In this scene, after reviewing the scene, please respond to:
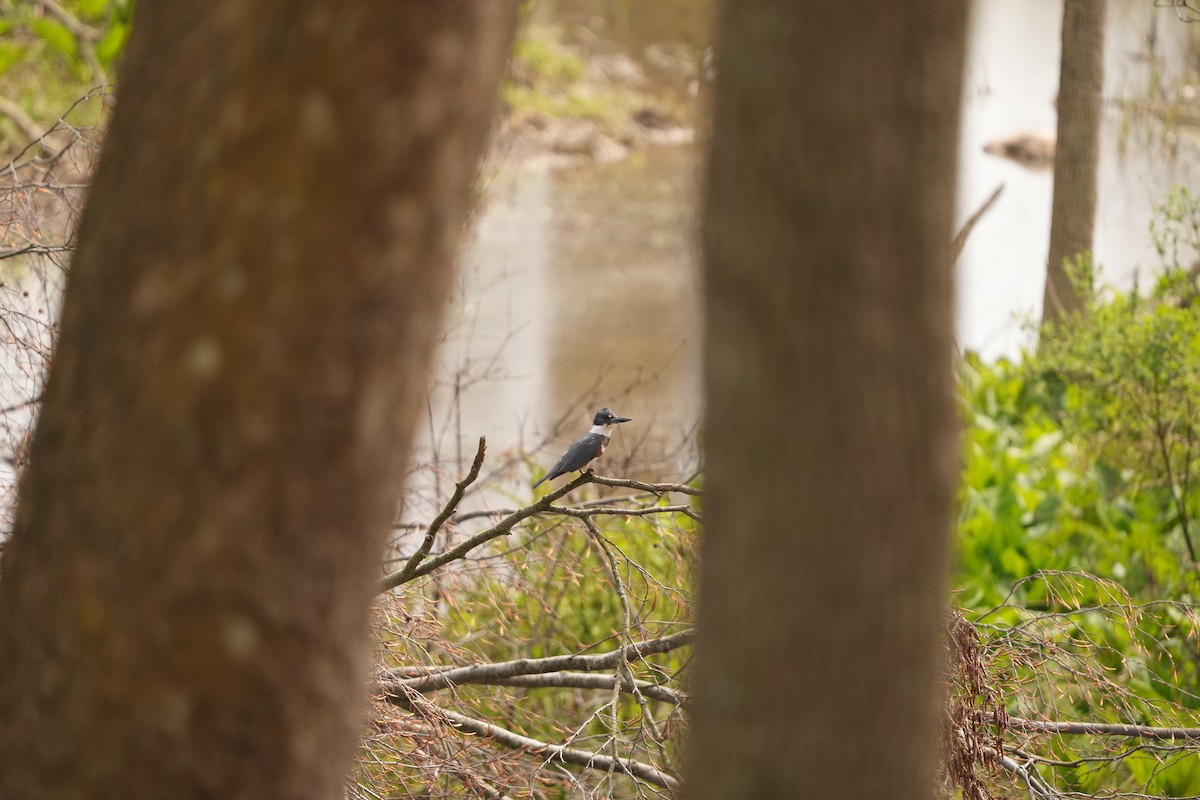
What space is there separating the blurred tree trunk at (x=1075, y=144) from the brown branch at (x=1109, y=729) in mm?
5392

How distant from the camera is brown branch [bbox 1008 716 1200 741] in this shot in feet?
10.3

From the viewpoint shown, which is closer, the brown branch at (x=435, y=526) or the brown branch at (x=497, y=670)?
the brown branch at (x=435, y=526)

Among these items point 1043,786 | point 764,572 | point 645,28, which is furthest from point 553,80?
point 764,572

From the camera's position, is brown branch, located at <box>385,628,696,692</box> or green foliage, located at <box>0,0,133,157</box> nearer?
brown branch, located at <box>385,628,696,692</box>

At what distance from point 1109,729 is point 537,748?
169cm

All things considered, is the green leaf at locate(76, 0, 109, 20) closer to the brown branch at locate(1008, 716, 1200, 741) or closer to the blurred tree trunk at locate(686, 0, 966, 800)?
the brown branch at locate(1008, 716, 1200, 741)

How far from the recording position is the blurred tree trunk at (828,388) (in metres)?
1.55

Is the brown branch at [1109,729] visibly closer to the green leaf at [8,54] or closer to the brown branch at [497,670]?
the brown branch at [497,670]

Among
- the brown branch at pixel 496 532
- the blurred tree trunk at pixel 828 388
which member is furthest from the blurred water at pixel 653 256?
the blurred tree trunk at pixel 828 388

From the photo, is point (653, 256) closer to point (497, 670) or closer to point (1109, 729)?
point (497, 670)

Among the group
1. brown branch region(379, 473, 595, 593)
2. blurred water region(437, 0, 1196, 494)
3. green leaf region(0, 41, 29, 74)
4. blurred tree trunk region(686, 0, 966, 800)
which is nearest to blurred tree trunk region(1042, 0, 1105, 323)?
blurred water region(437, 0, 1196, 494)

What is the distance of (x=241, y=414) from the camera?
1.48 metres

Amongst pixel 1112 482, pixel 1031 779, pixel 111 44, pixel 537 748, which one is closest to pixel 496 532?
pixel 537 748

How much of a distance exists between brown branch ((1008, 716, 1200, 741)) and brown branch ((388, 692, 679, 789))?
991 millimetres
